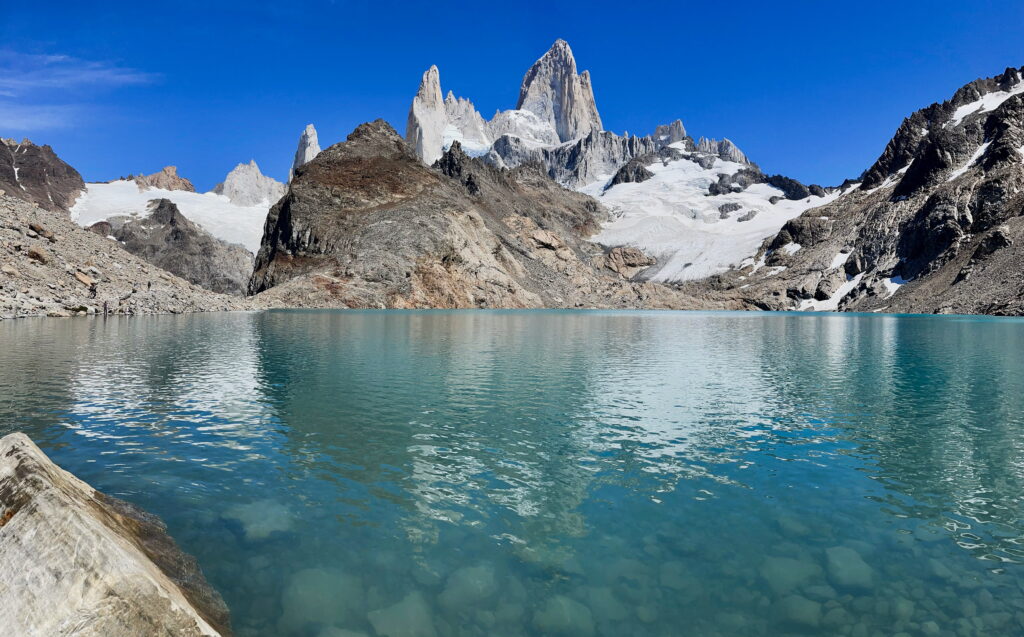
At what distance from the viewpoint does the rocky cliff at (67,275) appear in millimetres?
50844

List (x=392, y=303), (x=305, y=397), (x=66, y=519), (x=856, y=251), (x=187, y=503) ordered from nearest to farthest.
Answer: (x=66, y=519)
(x=187, y=503)
(x=305, y=397)
(x=392, y=303)
(x=856, y=251)

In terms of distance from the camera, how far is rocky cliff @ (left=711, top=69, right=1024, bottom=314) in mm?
120438

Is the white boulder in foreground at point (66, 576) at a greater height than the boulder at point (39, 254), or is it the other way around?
the boulder at point (39, 254)

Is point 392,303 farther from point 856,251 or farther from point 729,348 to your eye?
point 856,251

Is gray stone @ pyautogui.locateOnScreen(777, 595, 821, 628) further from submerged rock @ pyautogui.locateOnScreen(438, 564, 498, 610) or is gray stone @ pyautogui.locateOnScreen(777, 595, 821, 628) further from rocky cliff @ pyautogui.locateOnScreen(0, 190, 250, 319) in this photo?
rocky cliff @ pyautogui.locateOnScreen(0, 190, 250, 319)

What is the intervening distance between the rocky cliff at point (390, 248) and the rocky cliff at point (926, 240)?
56.9 m

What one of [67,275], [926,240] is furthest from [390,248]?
[926,240]

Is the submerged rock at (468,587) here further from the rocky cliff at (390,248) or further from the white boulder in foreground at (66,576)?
the rocky cliff at (390,248)

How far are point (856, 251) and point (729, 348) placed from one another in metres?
160

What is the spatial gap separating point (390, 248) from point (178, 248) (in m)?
114

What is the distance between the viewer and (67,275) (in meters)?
57.6

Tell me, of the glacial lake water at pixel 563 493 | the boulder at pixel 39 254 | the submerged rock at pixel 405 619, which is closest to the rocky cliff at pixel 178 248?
the boulder at pixel 39 254

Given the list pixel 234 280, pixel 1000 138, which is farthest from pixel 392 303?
pixel 1000 138

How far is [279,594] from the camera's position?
7105 millimetres
